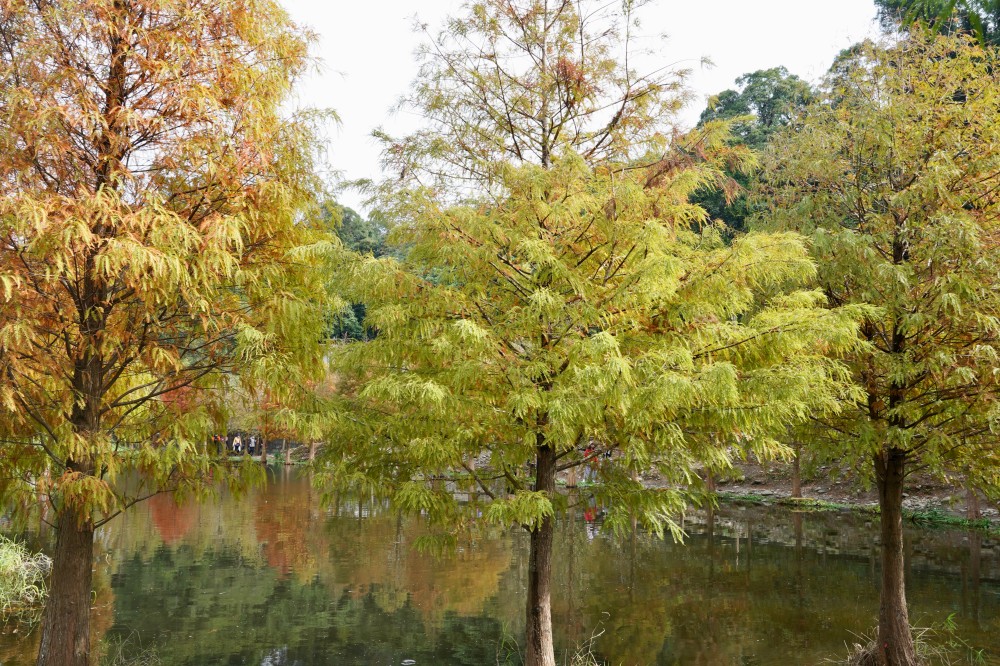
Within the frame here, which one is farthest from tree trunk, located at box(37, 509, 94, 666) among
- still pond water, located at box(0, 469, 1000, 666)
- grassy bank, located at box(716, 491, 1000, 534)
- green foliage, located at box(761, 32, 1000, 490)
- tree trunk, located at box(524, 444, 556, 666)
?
grassy bank, located at box(716, 491, 1000, 534)

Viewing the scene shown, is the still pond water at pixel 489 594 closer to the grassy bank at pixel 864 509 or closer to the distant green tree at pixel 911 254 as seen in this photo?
the grassy bank at pixel 864 509

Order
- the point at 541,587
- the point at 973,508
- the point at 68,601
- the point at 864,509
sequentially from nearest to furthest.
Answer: the point at 68,601, the point at 541,587, the point at 973,508, the point at 864,509

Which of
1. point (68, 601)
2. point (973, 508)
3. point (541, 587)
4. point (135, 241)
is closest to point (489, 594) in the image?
point (541, 587)

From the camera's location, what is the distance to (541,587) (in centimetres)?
841

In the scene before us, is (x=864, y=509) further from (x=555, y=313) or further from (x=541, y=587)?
(x=555, y=313)

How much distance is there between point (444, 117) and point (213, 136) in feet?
9.05

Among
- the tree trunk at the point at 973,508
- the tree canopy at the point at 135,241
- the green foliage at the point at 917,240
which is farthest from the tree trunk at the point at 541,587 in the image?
the tree trunk at the point at 973,508

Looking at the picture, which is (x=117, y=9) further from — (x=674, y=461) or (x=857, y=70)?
(x=857, y=70)

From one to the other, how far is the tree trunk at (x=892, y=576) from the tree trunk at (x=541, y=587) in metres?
4.86

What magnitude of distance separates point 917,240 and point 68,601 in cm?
1127

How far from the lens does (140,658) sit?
9844 millimetres

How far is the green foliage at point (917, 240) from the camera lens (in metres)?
8.88

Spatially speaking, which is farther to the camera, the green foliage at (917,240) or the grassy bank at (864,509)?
the grassy bank at (864,509)

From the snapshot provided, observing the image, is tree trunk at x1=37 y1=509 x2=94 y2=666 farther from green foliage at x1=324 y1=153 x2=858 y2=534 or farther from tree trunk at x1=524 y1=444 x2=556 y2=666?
tree trunk at x1=524 y1=444 x2=556 y2=666
